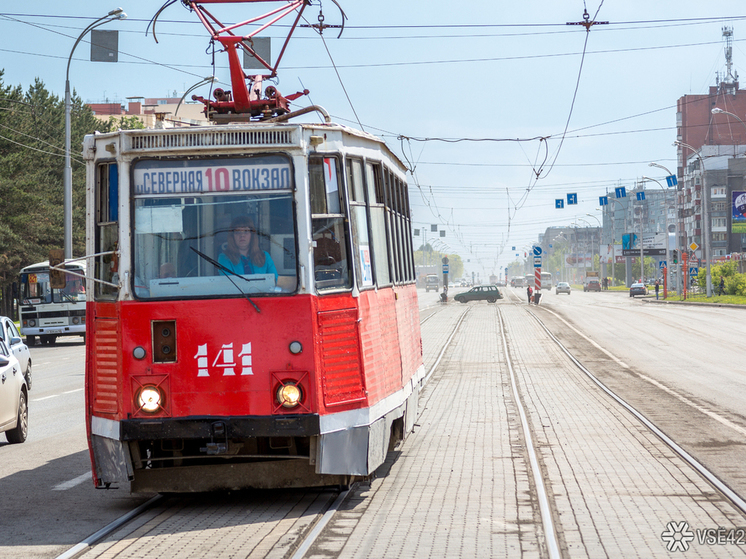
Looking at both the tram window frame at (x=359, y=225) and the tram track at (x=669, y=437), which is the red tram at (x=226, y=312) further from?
the tram track at (x=669, y=437)

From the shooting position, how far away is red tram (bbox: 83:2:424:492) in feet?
22.0

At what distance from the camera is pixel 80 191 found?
187 feet

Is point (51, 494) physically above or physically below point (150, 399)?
below

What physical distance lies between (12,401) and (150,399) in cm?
513

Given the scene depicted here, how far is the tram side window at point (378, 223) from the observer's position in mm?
7730

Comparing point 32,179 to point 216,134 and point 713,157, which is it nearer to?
point 216,134

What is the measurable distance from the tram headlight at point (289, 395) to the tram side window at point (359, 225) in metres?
0.96

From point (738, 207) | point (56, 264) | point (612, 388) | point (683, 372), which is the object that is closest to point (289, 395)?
point (56, 264)

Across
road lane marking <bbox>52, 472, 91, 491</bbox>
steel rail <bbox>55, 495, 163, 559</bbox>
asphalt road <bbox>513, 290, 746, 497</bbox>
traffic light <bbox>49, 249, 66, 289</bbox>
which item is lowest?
asphalt road <bbox>513, 290, 746, 497</bbox>

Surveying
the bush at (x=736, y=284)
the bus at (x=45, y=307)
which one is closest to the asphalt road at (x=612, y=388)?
the bus at (x=45, y=307)

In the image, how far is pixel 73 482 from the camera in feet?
28.0

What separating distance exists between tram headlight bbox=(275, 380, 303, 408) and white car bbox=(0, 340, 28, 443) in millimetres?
5076

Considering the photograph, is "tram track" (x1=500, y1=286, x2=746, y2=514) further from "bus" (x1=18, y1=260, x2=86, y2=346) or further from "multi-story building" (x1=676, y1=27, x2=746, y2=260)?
"multi-story building" (x1=676, y1=27, x2=746, y2=260)

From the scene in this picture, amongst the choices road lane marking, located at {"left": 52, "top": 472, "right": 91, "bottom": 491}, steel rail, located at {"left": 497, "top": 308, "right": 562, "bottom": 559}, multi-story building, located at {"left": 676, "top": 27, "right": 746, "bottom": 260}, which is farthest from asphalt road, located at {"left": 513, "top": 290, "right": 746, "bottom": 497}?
multi-story building, located at {"left": 676, "top": 27, "right": 746, "bottom": 260}
